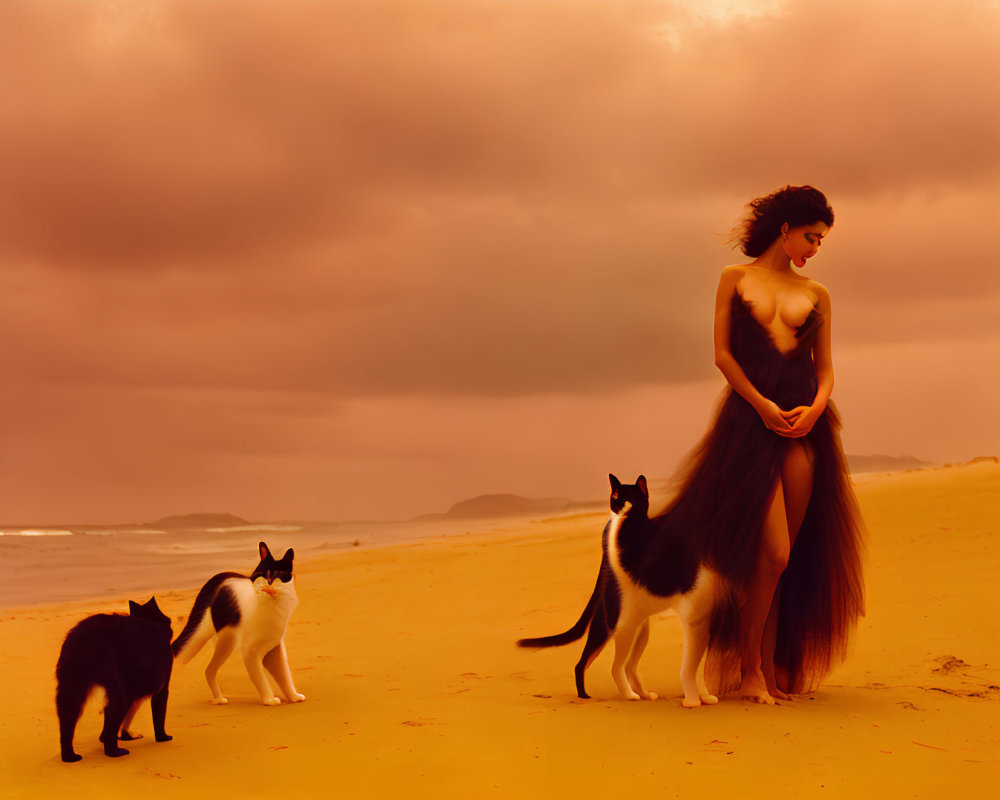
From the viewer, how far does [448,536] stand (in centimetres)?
1984

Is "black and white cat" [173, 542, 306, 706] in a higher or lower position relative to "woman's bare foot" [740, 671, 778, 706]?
higher

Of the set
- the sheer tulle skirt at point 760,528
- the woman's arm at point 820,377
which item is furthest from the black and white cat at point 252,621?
the woman's arm at point 820,377

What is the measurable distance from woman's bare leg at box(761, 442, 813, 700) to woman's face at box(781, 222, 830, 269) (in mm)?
1145

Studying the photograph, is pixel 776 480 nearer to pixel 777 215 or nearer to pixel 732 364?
pixel 732 364

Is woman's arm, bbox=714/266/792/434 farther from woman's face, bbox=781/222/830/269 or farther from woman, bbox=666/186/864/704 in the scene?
woman's face, bbox=781/222/830/269

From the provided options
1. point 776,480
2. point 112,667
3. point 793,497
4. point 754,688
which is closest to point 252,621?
point 112,667

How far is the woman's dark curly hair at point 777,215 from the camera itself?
571 centimetres

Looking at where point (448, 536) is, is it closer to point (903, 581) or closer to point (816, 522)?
point (903, 581)

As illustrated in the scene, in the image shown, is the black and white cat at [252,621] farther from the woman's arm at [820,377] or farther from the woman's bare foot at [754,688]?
the woman's arm at [820,377]

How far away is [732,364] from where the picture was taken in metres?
5.57

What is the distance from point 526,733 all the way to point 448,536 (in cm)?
1520

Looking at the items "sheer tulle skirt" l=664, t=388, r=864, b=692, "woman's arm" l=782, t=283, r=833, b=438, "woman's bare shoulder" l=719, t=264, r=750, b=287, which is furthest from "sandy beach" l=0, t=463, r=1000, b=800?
"woman's bare shoulder" l=719, t=264, r=750, b=287

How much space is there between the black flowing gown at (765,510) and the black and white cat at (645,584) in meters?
0.12

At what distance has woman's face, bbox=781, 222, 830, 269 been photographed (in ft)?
18.8
